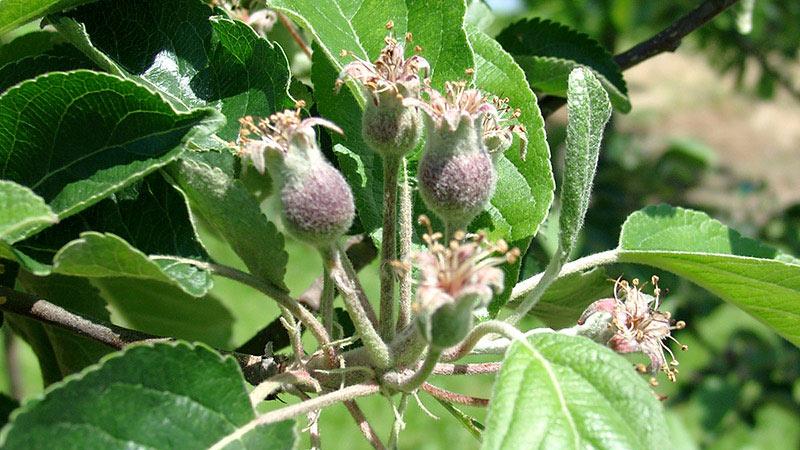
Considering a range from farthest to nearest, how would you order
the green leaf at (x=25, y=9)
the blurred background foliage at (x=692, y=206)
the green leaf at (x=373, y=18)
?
1. the blurred background foliage at (x=692, y=206)
2. the green leaf at (x=373, y=18)
3. the green leaf at (x=25, y=9)

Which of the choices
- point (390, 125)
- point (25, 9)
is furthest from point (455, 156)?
point (25, 9)

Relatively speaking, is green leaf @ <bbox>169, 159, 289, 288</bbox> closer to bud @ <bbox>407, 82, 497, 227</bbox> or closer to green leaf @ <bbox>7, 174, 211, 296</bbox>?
green leaf @ <bbox>7, 174, 211, 296</bbox>

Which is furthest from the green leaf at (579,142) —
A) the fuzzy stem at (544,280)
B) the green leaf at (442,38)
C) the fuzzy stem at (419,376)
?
the fuzzy stem at (419,376)

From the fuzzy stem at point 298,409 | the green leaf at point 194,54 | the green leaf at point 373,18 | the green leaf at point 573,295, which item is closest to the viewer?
the fuzzy stem at point 298,409

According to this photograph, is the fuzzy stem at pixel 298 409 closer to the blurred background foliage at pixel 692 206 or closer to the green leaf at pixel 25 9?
the blurred background foliage at pixel 692 206

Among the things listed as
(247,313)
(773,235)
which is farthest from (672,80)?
(773,235)

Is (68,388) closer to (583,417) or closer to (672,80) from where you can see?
(583,417)

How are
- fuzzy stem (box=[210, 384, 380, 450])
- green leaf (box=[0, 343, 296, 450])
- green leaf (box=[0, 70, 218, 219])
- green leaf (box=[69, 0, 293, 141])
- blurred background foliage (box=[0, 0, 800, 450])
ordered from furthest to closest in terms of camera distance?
blurred background foliage (box=[0, 0, 800, 450]) < green leaf (box=[69, 0, 293, 141]) < green leaf (box=[0, 70, 218, 219]) < fuzzy stem (box=[210, 384, 380, 450]) < green leaf (box=[0, 343, 296, 450])

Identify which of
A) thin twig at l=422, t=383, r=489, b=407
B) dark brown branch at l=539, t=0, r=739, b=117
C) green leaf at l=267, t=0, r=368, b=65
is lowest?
thin twig at l=422, t=383, r=489, b=407

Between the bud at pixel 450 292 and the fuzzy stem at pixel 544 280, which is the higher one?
the bud at pixel 450 292

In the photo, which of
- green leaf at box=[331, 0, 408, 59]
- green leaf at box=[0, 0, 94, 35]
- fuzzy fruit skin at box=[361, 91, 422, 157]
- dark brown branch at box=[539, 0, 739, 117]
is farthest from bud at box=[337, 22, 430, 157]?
dark brown branch at box=[539, 0, 739, 117]
